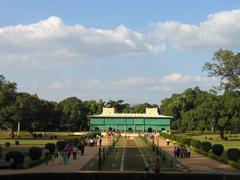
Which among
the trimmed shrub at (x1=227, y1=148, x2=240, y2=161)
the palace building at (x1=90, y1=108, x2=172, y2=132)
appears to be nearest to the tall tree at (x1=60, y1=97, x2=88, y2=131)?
the palace building at (x1=90, y1=108, x2=172, y2=132)

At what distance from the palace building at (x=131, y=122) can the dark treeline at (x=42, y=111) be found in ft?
22.9

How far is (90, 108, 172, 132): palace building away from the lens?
12024cm

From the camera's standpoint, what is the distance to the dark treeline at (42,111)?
81.4 meters

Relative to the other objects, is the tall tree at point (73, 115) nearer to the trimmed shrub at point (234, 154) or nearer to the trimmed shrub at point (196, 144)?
the trimmed shrub at point (196, 144)

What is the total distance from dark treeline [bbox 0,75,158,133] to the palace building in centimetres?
698

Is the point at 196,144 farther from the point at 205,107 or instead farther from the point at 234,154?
the point at 205,107

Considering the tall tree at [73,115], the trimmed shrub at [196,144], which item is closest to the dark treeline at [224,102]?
the trimmed shrub at [196,144]

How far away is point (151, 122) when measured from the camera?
12156 cm

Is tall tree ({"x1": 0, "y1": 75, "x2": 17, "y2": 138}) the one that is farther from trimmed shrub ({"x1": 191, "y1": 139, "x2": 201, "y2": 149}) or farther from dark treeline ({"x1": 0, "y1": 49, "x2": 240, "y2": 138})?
trimmed shrub ({"x1": 191, "y1": 139, "x2": 201, "y2": 149})

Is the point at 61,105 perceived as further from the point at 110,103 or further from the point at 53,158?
the point at 53,158

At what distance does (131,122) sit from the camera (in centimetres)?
12206
